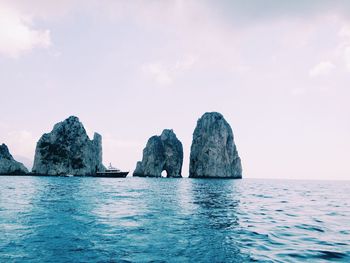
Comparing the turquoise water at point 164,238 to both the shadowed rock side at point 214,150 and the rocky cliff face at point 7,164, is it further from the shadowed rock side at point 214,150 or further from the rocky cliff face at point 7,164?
the shadowed rock side at point 214,150

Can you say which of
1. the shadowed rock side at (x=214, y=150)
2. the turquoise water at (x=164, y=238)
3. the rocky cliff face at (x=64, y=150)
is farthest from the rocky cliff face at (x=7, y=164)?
the turquoise water at (x=164, y=238)

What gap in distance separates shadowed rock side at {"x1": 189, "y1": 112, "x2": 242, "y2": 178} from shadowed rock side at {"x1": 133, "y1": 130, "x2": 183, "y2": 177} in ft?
65.8

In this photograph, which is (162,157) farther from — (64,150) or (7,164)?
(7,164)

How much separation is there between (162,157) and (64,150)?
61253mm

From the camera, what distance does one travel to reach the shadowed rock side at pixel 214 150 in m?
154

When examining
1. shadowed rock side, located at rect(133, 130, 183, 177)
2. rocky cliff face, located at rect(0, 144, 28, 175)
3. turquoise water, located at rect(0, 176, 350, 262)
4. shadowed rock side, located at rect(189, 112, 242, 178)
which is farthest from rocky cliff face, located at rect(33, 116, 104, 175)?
turquoise water, located at rect(0, 176, 350, 262)

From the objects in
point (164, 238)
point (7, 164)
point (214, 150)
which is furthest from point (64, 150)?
point (164, 238)

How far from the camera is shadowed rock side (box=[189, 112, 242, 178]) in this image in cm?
15388

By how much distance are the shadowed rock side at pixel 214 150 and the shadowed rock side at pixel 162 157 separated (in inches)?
790

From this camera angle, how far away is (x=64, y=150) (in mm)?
141750

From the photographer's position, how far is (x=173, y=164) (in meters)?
181

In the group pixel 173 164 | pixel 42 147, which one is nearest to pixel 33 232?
pixel 42 147

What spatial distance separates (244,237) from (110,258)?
6.93 meters

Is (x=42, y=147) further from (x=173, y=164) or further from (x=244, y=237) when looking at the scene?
(x=244, y=237)
